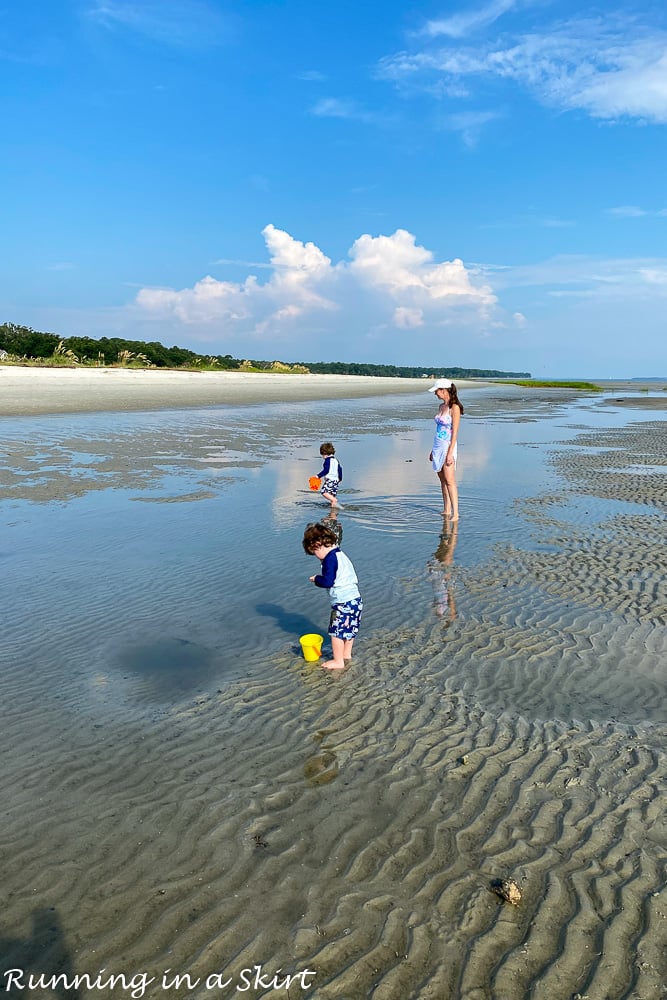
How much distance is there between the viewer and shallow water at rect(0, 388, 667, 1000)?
3.29m

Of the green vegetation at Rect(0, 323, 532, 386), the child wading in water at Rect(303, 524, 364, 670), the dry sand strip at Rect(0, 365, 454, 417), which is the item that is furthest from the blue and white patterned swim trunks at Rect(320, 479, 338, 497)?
the green vegetation at Rect(0, 323, 532, 386)

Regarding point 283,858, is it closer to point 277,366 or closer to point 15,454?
point 15,454

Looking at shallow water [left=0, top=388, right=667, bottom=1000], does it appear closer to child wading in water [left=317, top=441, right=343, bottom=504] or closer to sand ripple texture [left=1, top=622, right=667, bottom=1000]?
sand ripple texture [left=1, top=622, right=667, bottom=1000]

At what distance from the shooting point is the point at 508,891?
11.6 feet

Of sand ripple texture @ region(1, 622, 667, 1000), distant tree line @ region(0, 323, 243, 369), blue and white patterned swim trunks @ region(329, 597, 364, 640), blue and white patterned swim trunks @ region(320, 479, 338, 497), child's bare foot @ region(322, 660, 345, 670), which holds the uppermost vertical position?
distant tree line @ region(0, 323, 243, 369)

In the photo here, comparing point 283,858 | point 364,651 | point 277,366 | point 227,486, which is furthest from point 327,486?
point 277,366

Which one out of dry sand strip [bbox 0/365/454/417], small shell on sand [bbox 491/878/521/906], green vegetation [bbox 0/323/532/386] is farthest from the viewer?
green vegetation [bbox 0/323/532/386]

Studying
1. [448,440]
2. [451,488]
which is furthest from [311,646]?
[448,440]

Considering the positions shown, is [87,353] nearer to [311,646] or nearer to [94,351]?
[94,351]

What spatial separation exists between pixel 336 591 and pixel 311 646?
0.56 m

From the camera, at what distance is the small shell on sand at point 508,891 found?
3506mm

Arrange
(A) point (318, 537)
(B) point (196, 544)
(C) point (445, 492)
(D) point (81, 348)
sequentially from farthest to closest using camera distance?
(D) point (81, 348), (C) point (445, 492), (B) point (196, 544), (A) point (318, 537)

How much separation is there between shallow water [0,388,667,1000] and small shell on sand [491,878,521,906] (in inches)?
Answer: 2.3

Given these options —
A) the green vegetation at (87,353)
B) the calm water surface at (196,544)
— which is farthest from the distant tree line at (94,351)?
the calm water surface at (196,544)
